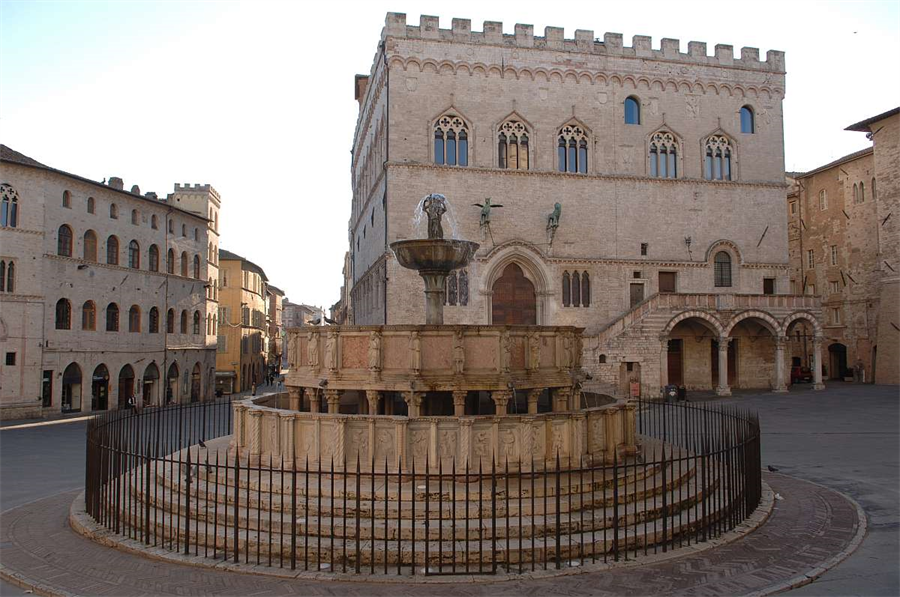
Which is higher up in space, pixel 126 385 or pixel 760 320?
pixel 760 320

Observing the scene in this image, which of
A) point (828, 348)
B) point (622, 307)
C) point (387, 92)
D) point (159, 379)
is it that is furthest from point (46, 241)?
point (828, 348)

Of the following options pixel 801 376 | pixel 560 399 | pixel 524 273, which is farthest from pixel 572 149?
pixel 560 399

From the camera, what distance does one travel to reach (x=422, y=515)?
8836mm

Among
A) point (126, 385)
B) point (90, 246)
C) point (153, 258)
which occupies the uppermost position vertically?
point (90, 246)

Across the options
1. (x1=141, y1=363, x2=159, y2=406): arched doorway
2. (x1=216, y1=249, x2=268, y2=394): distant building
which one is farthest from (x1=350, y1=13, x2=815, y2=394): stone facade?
(x1=216, y1=249, x2=268, y2=394): distant building

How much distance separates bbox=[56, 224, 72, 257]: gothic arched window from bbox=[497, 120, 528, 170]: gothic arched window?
66.7ft

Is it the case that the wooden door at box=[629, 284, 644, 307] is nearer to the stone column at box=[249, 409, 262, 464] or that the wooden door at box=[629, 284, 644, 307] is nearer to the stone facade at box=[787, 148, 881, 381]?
the stone facade at box=[787, 148, 881, 381]

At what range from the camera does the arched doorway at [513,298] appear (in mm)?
33812

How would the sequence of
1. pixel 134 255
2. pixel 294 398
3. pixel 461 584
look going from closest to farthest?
pixel 461 584
pixel 294 398
pixel 134 255

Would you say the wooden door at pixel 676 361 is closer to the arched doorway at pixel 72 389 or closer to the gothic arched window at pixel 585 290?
the gothic arched window at pixel 585 290

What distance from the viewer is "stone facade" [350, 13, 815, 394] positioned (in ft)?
108

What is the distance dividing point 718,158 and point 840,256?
1430 cm

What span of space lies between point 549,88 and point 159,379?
25.4 meters

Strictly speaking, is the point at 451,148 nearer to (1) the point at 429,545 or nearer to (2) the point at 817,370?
(2) the point at 817,370
